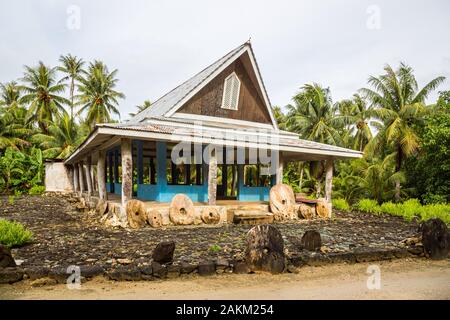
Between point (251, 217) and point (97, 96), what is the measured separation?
1185 inches

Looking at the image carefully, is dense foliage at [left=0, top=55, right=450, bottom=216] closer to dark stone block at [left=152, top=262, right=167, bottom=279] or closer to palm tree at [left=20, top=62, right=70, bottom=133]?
palm tree at [left=20, top=62, right=70, bottom=133]

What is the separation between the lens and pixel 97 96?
35.7 metres

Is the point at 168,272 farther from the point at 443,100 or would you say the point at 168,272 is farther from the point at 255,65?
the point at 443,100

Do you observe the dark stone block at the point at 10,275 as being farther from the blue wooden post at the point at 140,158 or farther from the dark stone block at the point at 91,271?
the blue wooden post at the point at 140,158

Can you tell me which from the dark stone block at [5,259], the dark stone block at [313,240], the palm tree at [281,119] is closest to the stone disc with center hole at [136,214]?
the dark stone block at [5,259]

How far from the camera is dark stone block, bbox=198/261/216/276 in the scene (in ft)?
17.9

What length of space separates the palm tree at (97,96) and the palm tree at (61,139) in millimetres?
4148

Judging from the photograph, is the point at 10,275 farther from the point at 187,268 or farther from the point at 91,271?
the point at 187,268

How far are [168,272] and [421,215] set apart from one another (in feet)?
41.5

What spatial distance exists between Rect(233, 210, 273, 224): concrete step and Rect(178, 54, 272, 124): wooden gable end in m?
5.53

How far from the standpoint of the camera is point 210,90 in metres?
15.1

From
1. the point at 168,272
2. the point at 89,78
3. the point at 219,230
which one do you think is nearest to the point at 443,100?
the point at 219,230

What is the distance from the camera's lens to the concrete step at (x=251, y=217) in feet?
36.1

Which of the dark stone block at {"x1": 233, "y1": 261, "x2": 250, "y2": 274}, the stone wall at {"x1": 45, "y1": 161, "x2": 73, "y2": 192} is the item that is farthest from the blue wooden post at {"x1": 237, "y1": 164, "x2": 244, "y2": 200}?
the stone wall at {"x1": 45, "y1": 161, "x2": 73, "y2": 192}
